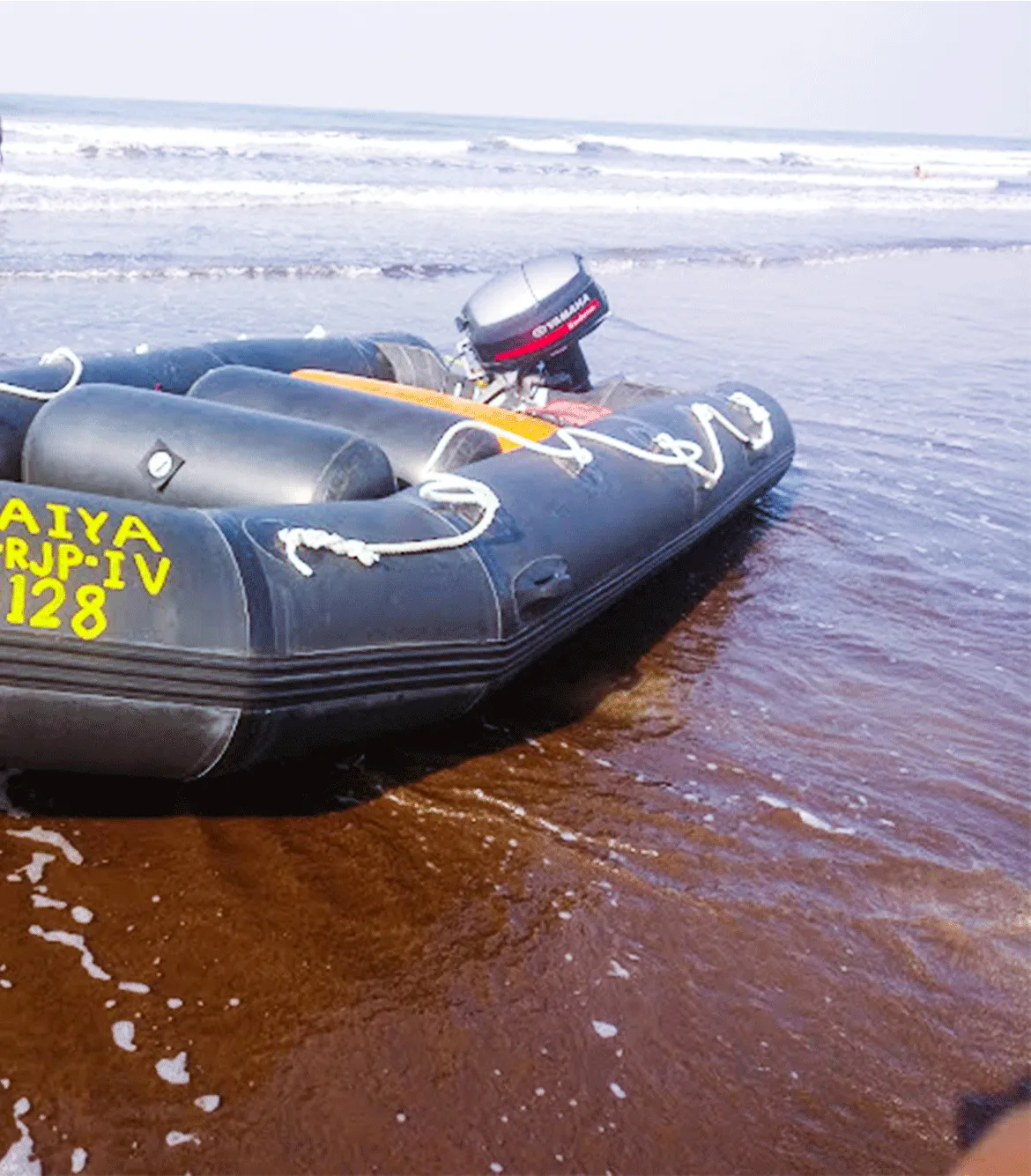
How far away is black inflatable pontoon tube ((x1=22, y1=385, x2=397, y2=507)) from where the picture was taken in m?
3.20

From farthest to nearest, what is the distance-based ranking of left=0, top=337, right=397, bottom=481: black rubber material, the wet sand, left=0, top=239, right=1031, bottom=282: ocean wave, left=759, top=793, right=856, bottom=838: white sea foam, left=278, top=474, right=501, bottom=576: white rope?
1. left=0, top=239, right=1031, bottom=282: ocean wave
2. left=0, top=337, right=397, bottom=481: black rubber material
3. left=759, top=793, right=856, bottom=838: white sea foam
4. left=278, top=474, right=501, bottom=576: white rope
5. the wet sand

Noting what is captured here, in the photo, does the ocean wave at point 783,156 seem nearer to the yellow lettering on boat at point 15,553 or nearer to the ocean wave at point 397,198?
the ocean wave at point 397,198

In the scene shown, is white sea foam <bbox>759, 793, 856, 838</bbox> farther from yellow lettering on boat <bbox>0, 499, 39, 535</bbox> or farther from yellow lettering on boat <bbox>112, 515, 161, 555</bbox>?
yellow lettering on boat <bbox>0, 499, 39, 535</bbox>

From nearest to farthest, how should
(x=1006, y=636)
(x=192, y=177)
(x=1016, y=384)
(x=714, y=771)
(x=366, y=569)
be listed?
(x=366, y=569) → (x=714, y=771) → (x=1006, y=636) → (x=1016, y=384) → (x=192, y=177)

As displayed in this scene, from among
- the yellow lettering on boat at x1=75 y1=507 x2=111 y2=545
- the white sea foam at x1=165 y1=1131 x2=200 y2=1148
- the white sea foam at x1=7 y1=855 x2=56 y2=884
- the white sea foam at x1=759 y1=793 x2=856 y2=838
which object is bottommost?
the white sea foam at x1=759 y1=793 x2=856 y2=838

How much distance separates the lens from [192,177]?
66.1 ft

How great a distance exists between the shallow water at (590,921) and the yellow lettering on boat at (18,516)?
728mm

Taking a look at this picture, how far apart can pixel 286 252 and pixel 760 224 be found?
924 centimetres

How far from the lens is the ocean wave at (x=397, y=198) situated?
Result: 15836 millimetres

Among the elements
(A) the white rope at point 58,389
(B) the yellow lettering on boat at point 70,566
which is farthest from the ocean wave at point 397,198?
(B) the yellow lettering on boat at point 70,566

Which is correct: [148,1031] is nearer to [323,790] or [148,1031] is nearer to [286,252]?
[323,790]

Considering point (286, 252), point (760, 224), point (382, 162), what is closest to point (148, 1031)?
point (286, 252)

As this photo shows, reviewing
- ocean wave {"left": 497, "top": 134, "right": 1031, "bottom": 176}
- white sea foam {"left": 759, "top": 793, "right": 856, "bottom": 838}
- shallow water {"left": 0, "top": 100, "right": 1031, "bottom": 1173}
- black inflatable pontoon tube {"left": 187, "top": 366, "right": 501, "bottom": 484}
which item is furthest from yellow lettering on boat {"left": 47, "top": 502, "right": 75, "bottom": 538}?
ocean wave {"left": 497, "top": 134, "right": 1031, "bottom": 176}

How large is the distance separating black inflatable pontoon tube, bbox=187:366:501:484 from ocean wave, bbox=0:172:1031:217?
11800 mm
